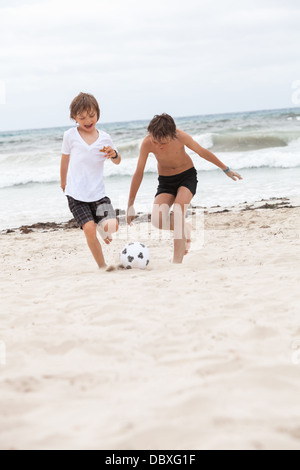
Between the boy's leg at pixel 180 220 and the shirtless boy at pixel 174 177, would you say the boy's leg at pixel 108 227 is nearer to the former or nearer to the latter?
the shirtless boy at pixel 174 177

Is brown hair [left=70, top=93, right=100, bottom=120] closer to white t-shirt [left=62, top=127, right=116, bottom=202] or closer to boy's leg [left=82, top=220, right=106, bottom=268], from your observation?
white t-shirt [left=62, top=127, right=116, bottom=202]

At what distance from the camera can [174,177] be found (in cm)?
520

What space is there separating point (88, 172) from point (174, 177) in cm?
100

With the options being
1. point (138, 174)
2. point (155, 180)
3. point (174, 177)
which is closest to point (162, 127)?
point (138, 174)

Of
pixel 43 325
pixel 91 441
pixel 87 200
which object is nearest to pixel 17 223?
pixel 87 200

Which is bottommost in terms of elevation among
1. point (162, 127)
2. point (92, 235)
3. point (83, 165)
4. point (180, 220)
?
point (92, 235)

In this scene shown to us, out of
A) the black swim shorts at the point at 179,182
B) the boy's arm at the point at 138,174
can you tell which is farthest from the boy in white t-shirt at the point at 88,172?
the black swim shorts at the point at 179,182

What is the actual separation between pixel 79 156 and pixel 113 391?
9.64 feet

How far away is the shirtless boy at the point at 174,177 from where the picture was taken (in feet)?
16.0

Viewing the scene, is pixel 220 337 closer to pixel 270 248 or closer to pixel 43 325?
pixel 43 325

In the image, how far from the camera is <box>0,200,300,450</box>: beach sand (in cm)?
199

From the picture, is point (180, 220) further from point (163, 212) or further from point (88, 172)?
point (88, 172)

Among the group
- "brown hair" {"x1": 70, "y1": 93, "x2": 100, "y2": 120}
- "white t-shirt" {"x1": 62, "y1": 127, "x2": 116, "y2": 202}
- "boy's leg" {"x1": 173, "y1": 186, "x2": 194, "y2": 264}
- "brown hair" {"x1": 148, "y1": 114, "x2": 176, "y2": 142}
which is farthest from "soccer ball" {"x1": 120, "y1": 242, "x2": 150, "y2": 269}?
"brown hair" {"x1": 70, "y1": 93, "x2": 100, "y2": 120}

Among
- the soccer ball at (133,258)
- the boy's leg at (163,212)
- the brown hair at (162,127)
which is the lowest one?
the soccer ball at (133,258)
